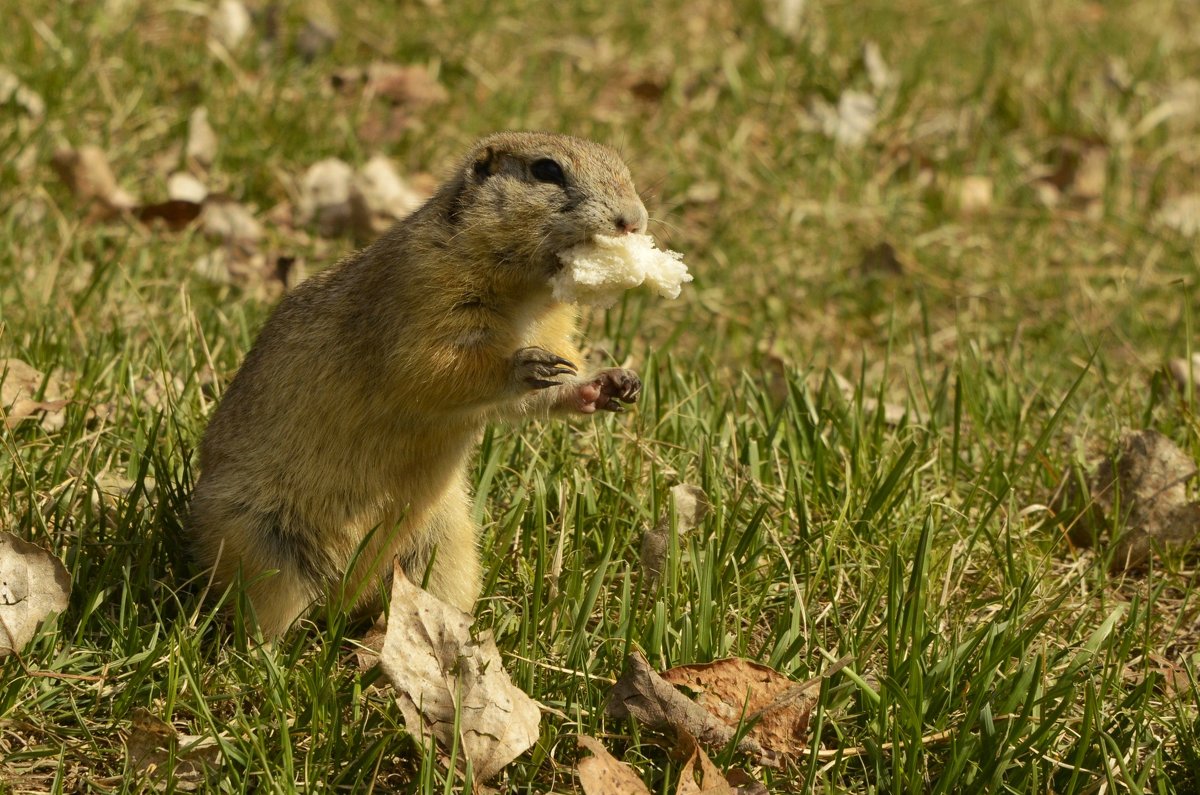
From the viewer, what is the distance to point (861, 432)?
14.4ft

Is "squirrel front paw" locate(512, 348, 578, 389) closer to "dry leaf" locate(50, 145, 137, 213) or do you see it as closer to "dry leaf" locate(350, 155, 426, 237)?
"dry leaf" locate(350, 155, 426, 237)

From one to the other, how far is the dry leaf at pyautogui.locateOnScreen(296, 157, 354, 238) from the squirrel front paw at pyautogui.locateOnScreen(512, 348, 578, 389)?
2964 millimetres

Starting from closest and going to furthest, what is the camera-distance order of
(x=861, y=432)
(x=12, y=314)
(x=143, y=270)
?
(x=861, y=432) → (x=12, y=314) → (x=143, y=270)

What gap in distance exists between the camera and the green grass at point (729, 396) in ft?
10.7

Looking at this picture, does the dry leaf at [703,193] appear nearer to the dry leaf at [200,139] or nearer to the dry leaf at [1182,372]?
the dry leaf at [200,139]

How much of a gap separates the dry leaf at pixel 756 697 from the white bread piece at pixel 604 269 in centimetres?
96

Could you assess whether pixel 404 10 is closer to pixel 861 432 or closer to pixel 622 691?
pixel 861 432

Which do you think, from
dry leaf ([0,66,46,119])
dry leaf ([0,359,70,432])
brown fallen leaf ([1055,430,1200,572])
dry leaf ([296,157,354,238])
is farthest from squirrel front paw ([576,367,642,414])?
dry leaf ([0,66,46,119])

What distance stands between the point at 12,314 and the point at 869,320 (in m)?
3.54

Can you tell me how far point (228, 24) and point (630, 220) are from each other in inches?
168

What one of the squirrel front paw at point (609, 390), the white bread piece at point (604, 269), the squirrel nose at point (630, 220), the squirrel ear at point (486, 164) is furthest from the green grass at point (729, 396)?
the squirrel ear at point (486, 164)

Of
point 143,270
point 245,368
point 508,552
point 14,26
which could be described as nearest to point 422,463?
point 508,552

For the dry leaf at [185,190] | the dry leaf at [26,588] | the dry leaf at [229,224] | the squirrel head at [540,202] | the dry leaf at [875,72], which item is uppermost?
the dry leaf at [875,72]

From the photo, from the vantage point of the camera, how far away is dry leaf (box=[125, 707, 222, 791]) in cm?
307
